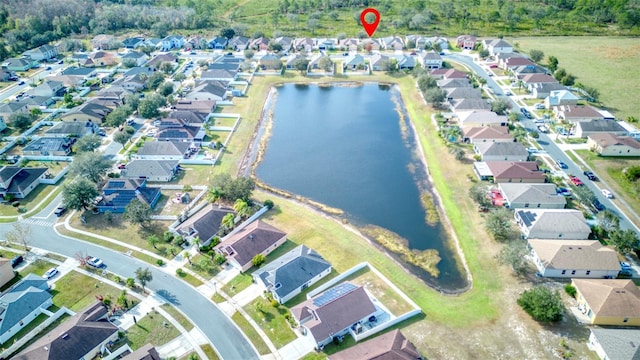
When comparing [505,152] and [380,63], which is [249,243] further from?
[380,63]

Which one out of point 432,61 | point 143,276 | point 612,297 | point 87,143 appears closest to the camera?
point 612,297

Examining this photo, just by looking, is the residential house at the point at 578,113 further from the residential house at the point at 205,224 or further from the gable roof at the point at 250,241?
the residential house at the point at 205,224

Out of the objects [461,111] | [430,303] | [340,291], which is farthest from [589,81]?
[340,291]

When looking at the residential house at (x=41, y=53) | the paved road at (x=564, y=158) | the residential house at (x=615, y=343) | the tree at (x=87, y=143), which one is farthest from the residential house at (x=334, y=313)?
the residential house at (x=41, y=53)

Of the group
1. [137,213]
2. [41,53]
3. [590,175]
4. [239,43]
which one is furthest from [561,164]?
[41,53]

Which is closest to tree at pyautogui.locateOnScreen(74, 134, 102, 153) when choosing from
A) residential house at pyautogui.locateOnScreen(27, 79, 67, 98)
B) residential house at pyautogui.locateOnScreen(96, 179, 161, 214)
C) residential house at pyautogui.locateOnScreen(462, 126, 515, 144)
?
residential house at pyautogui.locateOnScreen(96, 179, 161, 214)

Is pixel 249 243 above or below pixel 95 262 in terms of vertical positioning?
above
